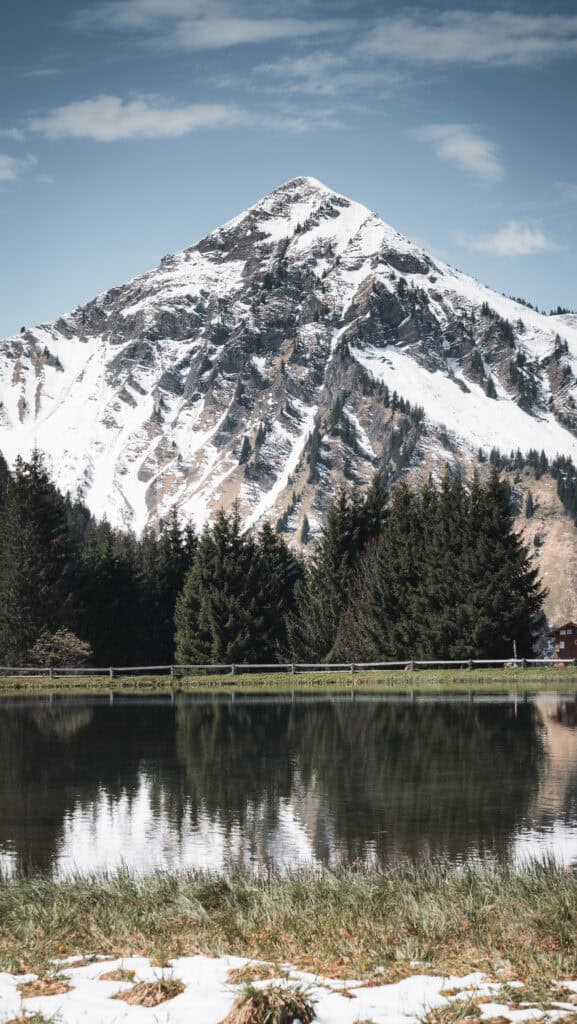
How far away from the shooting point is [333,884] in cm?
1330

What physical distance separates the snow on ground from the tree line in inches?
2377

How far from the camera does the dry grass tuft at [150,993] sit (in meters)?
8.98

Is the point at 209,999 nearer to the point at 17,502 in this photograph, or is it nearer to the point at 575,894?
the point at 575,894

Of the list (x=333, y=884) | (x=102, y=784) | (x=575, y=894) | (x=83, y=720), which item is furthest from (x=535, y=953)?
(x=83, y=720)

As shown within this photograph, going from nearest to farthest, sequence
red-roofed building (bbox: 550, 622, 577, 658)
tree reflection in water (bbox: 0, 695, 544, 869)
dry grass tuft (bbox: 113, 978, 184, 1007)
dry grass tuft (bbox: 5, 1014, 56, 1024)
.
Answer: dry grass tuft (bbox: 5, 1014, 56, 1024) < dry grass tuft (bbox: 113, 978, 184, 1007) < tree reflection in water (bbox: 0, 695, 544, 869) < red-roofed building (bbox: 550, 622, 577, 658)

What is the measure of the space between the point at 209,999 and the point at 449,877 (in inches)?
228

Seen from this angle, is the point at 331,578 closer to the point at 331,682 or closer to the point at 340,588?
the point at 340,588

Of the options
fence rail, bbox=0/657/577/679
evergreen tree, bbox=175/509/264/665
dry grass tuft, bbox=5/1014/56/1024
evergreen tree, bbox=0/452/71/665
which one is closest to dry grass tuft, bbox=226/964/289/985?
dry grass tuft, bbox=5/1014/56/1024

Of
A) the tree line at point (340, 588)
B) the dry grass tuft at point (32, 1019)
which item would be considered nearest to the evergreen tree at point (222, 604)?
the tree line at point (340, 588)

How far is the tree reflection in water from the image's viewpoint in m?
19.1

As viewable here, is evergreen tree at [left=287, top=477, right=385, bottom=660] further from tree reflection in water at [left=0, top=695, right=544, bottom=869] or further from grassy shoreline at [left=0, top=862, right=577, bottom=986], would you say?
grassy shoreline at [left=0, top=862, right=577, bottom=986]

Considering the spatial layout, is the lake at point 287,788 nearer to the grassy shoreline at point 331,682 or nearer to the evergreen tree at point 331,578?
the grassy shoreline at point 331,682

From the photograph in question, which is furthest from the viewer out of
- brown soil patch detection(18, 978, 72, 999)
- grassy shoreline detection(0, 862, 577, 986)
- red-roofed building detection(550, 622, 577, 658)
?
red-roofed building detection(550, 622, 577, 658)

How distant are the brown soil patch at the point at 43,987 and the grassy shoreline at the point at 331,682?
49.0 meters
